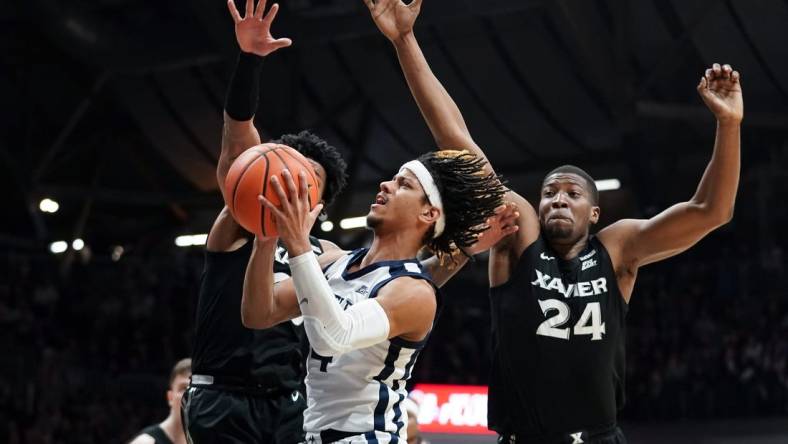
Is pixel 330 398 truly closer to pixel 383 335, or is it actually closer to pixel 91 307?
pixel 383 335

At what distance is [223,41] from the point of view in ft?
53.0

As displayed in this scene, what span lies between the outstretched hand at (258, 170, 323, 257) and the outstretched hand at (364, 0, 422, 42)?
4.32 ft

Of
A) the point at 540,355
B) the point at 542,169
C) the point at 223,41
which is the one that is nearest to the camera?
the point at 540,355

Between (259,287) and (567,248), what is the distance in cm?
166

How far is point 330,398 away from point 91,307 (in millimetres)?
16841

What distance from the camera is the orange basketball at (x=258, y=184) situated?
370cm

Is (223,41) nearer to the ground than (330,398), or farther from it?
farther from it

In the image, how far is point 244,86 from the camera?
4543mm

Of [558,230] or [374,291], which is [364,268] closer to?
[374,291]

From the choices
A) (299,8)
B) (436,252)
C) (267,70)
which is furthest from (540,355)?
(267,70)

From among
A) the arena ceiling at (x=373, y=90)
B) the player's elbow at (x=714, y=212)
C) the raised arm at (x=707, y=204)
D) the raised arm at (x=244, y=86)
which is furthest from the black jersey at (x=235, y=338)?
the arena ceiling at (x=373, y=90)

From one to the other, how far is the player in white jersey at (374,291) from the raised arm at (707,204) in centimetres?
91

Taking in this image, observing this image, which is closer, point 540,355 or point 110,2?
point 540,355

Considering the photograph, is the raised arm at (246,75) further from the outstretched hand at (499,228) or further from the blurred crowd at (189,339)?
the blurred crowd at (189,339)
